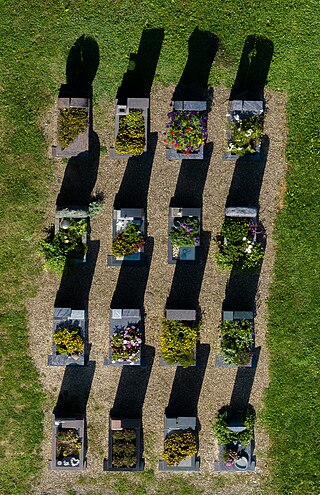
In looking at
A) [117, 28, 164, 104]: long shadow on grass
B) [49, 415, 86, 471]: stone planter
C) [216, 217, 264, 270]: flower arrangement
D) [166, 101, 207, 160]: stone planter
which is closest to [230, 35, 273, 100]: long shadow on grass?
[166, 101, 207, 160]: stone planter

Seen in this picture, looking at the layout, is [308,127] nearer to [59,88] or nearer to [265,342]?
[265,342]

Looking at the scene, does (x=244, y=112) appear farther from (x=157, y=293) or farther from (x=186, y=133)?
(x=157, y=293)

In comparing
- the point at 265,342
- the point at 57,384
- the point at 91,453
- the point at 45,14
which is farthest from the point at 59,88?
the point at 91,453

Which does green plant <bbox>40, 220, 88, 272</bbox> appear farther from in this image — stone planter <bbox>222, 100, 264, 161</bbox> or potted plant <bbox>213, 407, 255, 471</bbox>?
potted plant <bbox>213, 407, 255, 471</bbox>

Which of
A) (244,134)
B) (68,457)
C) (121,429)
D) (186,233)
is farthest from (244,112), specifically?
(68,457)

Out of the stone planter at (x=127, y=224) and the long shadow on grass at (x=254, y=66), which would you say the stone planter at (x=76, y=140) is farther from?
the long shadow on grass at (x=254, y=66)
